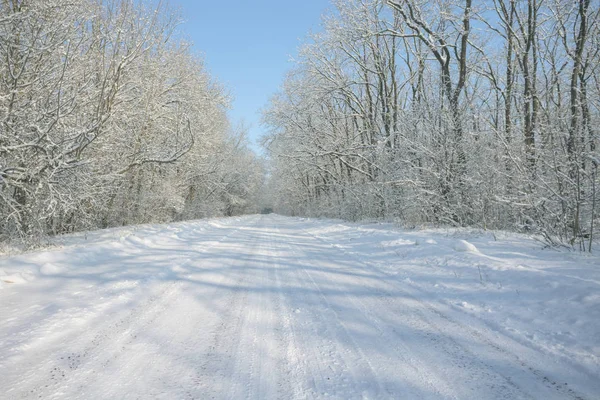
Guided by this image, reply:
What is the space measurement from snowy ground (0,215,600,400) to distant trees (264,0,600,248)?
6.77 feet

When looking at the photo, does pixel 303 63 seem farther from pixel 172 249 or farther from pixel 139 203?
pixel 172 249

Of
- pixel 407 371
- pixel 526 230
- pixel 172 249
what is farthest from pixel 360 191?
pixel 407 371

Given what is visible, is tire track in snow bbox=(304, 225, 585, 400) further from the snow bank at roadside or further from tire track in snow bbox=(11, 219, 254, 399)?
tire track in snow bbox=(11, 219, 254, 399)

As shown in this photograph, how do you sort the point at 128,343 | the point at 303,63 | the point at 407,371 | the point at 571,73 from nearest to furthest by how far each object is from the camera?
the point at 407,371 < the point at 128,343 < the point at 571,73 < the point at 303,63

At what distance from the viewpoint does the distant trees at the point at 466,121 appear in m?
6.74

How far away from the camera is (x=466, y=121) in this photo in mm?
10602

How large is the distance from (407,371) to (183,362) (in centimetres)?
179

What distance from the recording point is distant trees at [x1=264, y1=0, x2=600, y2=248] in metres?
6.74

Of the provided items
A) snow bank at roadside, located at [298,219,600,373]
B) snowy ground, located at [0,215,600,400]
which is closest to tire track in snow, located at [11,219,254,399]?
snowy ground, located at [0,215,600,400]

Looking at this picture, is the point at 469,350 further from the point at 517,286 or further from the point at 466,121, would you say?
the point at 466,121

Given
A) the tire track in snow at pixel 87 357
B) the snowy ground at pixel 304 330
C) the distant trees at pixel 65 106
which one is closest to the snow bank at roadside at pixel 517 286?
the snowy ground at pixel 304 330

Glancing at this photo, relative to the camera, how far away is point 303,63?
1834 centimetres

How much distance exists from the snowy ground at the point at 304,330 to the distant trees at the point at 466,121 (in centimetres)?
206

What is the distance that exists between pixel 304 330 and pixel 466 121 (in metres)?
Result: 10.3
